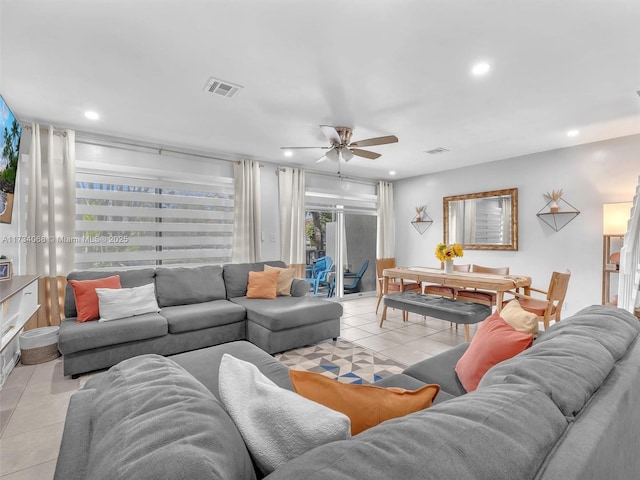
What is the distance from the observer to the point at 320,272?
6.17 m

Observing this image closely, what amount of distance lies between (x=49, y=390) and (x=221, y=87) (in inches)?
112

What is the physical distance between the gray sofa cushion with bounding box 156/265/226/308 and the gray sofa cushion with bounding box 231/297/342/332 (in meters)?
0.29

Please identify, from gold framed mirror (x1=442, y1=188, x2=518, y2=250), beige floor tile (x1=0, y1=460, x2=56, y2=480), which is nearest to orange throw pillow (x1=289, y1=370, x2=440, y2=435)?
beige floor tile (x1=0, y1=460, x2=56, y2=480)

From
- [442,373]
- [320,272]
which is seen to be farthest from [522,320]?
[320,272]

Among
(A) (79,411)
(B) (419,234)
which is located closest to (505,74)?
(A) (79,411)

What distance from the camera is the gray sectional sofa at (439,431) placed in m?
0.57

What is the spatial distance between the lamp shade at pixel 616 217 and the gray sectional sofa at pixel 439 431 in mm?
3453

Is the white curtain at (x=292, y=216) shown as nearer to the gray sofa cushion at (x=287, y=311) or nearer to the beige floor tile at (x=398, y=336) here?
the gray sofa cushion at (x=287, y=311)

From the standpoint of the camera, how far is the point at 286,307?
11.4 feet

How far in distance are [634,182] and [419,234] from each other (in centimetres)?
321

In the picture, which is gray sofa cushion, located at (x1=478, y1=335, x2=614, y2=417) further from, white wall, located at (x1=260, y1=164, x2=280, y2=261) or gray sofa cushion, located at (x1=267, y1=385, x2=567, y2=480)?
white wall, located at (x1=260, y1=164, x2=280, y2=261)

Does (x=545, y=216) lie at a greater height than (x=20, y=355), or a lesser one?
greater

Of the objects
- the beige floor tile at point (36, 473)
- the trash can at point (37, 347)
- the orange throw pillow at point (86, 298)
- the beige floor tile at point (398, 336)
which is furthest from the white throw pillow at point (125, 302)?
the beige floor tile at point (398, 336)

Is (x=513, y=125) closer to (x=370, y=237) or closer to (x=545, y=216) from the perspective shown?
(x=545, y=216)
